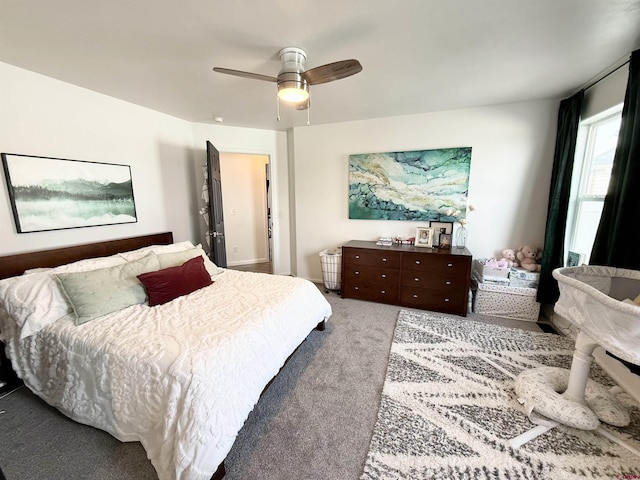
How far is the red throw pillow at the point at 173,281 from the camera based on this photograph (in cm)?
199

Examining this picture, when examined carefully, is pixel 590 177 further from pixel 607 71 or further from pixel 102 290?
pixel 102 290

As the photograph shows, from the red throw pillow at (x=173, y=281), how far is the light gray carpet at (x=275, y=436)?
87 cm

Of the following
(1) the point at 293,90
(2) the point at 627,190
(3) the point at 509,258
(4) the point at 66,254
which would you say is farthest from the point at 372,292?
(4) the point at 66,254

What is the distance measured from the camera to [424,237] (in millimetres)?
3270

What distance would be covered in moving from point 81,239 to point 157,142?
55.5 inches

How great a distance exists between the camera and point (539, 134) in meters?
2.84

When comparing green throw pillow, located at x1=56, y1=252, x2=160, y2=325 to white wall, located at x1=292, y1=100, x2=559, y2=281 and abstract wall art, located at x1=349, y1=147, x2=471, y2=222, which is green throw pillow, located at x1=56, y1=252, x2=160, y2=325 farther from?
abstract wall art, located at x1=349, y1=147, x2=471, y2=222

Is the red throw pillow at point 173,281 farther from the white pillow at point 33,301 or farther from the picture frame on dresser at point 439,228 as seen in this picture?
the picture frame on dresser at point 439,228

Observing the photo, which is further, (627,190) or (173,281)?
(173,281)

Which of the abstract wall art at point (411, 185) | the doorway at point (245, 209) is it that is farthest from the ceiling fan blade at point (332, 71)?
the doorway at point (245, 209)

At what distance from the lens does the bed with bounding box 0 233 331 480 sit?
1.20 metres

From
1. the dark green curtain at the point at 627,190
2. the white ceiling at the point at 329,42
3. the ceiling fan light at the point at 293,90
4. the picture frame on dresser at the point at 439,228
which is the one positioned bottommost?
the picture frame on dresser at the point at 439,228

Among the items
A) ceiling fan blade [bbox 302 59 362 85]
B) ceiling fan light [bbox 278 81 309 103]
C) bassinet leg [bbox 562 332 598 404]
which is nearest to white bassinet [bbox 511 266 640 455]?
bassinet leg [bbox 562 332 598 404]

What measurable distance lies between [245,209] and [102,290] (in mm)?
3382
